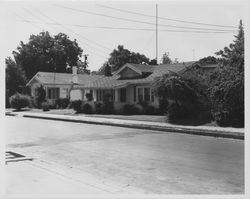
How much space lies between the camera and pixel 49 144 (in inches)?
543


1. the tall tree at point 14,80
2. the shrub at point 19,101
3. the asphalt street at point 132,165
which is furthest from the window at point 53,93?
the asphalt street at point 132,165

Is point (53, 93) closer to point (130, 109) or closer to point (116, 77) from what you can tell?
point (116, 77)

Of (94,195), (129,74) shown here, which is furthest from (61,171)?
(129,74)

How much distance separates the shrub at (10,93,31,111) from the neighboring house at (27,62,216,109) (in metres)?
2.01

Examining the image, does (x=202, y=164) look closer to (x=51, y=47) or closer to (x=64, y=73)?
(x=51, y=47)

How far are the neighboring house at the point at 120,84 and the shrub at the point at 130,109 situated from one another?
3.46ft

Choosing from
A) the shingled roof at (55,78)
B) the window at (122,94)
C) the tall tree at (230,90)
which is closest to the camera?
the tall tree at (230,90)

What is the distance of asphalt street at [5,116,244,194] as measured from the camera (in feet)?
23.9

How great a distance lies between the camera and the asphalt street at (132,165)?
7.28 metres

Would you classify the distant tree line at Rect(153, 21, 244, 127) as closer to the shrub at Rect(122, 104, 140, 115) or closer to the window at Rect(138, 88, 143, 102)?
the shrub at Rect(122, 104, 140, 115)

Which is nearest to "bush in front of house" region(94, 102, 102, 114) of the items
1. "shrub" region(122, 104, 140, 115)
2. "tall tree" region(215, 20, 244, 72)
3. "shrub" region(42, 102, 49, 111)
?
"shrub" region(122, 104, 140, 115)

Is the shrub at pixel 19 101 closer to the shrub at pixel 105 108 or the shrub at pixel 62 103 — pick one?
the shrub at pixel 62 103

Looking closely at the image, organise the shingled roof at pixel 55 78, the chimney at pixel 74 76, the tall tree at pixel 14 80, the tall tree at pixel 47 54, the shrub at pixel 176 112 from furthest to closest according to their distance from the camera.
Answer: the shingled roof at pixel 55 78
the chimney at pixel 74 76
the tall tree at pixel 14 80
the tall tree at pixel 47 54
the shrub at pixel 176 112

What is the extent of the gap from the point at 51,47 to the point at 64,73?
10.1 meters
